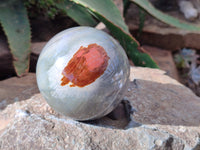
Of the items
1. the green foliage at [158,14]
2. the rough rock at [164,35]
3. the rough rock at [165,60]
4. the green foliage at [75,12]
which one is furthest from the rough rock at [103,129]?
the rough rock at [164,35]

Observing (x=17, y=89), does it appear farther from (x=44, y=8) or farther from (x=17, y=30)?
(x=44, y=8)

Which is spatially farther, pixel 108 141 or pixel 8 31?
pixel 8 31

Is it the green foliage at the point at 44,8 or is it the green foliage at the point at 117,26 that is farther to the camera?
the green foliage at the point at 44,8

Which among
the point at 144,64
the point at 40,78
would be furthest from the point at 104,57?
the point at 144,64

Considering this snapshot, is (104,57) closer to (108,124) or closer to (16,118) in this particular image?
(108,124)

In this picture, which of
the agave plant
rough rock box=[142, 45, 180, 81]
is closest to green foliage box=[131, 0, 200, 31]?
the agave plant

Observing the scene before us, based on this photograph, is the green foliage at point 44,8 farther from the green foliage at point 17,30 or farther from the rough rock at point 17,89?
the rough rock at point 17,89

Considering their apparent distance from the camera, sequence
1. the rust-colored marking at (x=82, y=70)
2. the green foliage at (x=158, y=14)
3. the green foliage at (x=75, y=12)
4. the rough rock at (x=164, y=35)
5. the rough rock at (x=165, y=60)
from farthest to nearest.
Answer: the rough rock at (x=164, y=35) < the rough rock at (x=165, y=60) < the green foliage at (x=75, y=12) < the green foliage at (x=158, y=14) < the rust-colored marking at (x=82, y=70)
